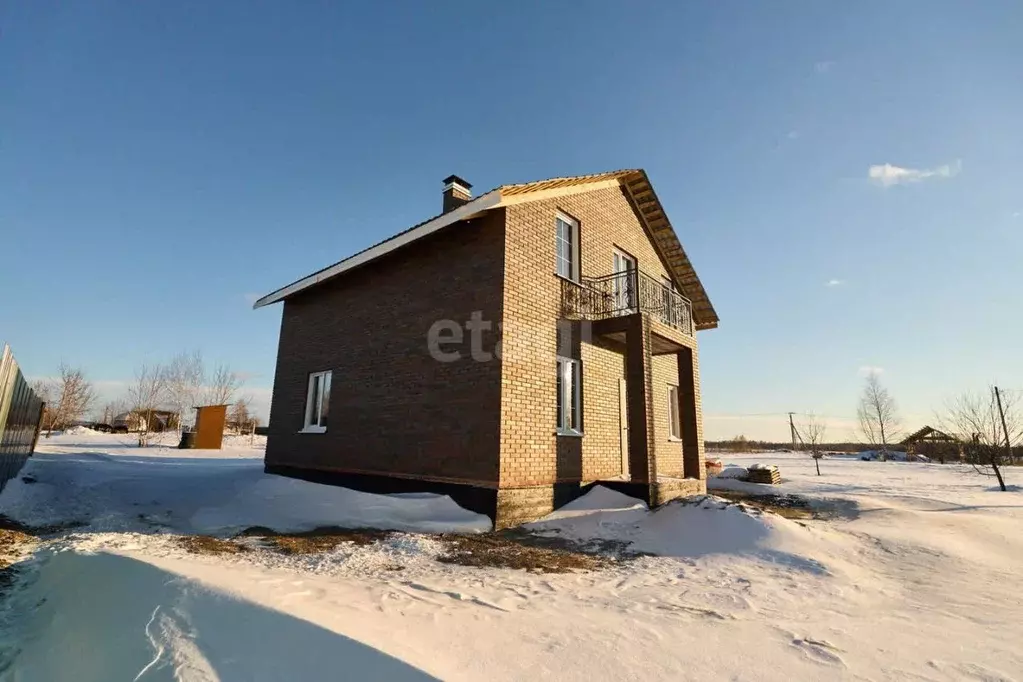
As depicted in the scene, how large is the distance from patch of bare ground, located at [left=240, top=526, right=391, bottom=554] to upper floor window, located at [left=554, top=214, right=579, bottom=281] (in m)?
6.12

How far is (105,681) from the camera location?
9.09 ft

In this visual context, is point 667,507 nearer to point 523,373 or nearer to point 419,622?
point 523,373

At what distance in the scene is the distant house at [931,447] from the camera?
3597 centimetres

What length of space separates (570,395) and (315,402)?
6.38 metres

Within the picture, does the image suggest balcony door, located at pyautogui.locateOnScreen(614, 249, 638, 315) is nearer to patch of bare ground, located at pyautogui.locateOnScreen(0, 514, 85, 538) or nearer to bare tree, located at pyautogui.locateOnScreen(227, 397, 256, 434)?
patch of bare ground, located at pyautogui.locateOnScreen(0, 514, 85, 538)

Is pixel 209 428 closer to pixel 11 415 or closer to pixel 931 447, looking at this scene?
pixel 11 415

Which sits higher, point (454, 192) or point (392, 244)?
point (454, 192)

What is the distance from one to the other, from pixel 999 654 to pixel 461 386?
6873 millimetres

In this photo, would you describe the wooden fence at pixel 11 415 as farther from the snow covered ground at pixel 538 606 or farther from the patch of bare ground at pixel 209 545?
the patch of bare ground at pixel 209 545

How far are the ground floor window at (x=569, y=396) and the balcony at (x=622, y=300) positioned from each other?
3.42 ft

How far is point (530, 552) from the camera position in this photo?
6.21 m

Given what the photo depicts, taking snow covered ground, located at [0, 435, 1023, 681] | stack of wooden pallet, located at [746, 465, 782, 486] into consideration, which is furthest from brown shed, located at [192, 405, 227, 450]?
stack of wooden pallet, located at [746, 465, 782, 486]

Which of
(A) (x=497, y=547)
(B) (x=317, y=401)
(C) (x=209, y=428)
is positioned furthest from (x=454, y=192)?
(C) (x=209, y=428)

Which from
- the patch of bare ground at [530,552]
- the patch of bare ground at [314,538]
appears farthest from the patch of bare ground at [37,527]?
the patch of bare ground at [530,552]
